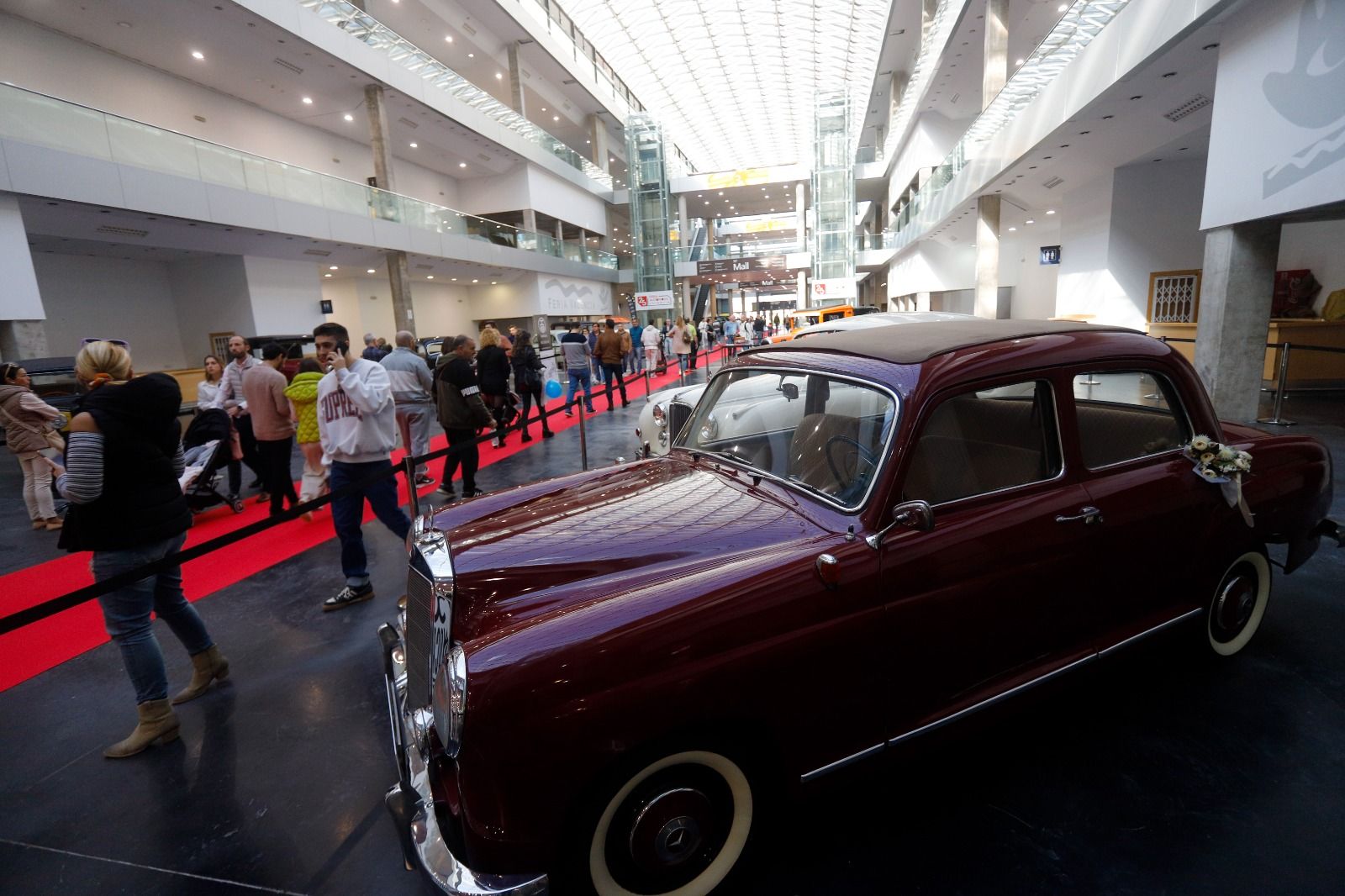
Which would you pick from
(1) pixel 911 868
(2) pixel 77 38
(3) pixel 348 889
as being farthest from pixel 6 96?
(1) pixel 911 868

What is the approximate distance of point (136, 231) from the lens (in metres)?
14.4

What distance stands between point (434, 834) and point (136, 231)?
1852 centimetres

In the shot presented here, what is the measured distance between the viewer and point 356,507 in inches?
165

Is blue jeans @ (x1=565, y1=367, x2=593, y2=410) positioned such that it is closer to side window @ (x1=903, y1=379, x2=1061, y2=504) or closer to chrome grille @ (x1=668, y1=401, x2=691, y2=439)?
chrome grille @ (x1=668, y1=401, x2=691, y2=439)

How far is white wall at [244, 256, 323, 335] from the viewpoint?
707 inches

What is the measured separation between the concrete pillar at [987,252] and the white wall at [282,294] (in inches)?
834

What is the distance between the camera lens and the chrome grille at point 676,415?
237 inches

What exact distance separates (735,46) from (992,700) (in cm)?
4353

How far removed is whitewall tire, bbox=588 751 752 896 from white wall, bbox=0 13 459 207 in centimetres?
2117

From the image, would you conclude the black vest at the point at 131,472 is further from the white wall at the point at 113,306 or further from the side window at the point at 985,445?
the white wall at the point at 113,306

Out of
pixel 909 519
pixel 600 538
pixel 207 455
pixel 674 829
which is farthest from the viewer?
pixel 207 455

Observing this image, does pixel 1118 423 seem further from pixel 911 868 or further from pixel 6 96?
pixel 6 96

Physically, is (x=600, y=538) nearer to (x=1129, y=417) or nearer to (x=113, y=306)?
(x=1129, y=417)

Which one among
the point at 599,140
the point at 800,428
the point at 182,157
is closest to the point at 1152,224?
the point at 800,428
